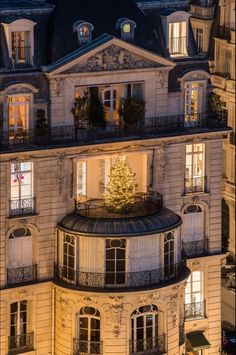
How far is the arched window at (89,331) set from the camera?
9581 centimetres

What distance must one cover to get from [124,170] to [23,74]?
295 inches

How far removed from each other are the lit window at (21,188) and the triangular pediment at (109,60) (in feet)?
16.7

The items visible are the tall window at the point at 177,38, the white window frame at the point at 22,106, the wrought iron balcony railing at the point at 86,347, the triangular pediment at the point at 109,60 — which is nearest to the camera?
the white window frame at the point at 22,106

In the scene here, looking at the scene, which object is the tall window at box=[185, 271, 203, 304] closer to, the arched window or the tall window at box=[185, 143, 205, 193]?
the tall window at box=[185, 143, 205, 193]

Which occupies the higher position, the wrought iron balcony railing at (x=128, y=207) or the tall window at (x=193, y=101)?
the tall window at (x=193, y=101)

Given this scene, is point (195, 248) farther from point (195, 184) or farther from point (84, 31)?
point (84, 31)

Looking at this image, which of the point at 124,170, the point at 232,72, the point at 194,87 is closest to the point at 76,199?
the point at 124,170

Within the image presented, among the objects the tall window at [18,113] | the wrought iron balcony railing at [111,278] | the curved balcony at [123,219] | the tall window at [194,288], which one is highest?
the tall window at [18,113]

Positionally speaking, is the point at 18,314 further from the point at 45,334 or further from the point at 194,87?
the point at 194,87

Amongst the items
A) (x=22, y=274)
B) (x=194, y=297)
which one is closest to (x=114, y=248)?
(x=22, y=274)

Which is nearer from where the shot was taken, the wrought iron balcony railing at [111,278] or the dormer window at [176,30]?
Result: the wrought iron balcony railing at [111,278]

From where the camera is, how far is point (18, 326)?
96.5 meters

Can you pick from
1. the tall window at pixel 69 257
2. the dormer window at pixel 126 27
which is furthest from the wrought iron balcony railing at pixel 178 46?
the tall window at pixel 69 257

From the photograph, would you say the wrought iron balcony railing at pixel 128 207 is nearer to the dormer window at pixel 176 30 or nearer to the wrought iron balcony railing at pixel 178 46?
the wrought iron balcony railing at pixel 178 46
